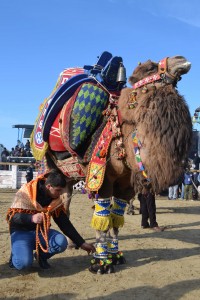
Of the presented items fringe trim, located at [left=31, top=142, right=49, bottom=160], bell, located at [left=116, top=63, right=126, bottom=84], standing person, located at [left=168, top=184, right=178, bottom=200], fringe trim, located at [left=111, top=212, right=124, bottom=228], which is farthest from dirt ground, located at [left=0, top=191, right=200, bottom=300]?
standing person, located at [left=168, top=184, right=178, bottom=200]

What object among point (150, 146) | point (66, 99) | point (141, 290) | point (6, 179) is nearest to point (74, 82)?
point (66, 99)

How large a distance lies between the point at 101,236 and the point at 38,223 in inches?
31.0

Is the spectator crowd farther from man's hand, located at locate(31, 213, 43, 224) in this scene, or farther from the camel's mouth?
the camel's mouth

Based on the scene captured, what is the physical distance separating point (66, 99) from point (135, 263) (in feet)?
7.85

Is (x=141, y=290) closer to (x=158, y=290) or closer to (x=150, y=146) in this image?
(x=158, y=290)

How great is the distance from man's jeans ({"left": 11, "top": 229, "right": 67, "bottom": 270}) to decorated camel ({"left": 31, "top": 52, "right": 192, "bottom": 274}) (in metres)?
0.46

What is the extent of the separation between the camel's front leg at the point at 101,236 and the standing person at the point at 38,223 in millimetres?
139

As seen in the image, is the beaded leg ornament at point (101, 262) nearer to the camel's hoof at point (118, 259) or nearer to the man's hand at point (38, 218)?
the camel's hoof at point (118, 259)

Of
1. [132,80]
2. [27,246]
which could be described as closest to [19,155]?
[27,246]

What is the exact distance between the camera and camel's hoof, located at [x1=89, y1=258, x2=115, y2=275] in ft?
14.2

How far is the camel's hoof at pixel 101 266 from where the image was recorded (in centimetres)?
432

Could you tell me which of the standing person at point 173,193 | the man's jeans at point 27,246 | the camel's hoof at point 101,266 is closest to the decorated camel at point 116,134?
the camel's hoof at point 101,266

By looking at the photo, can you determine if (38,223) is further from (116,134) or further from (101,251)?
(116,134)

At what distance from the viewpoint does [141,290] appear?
377 centimetres
